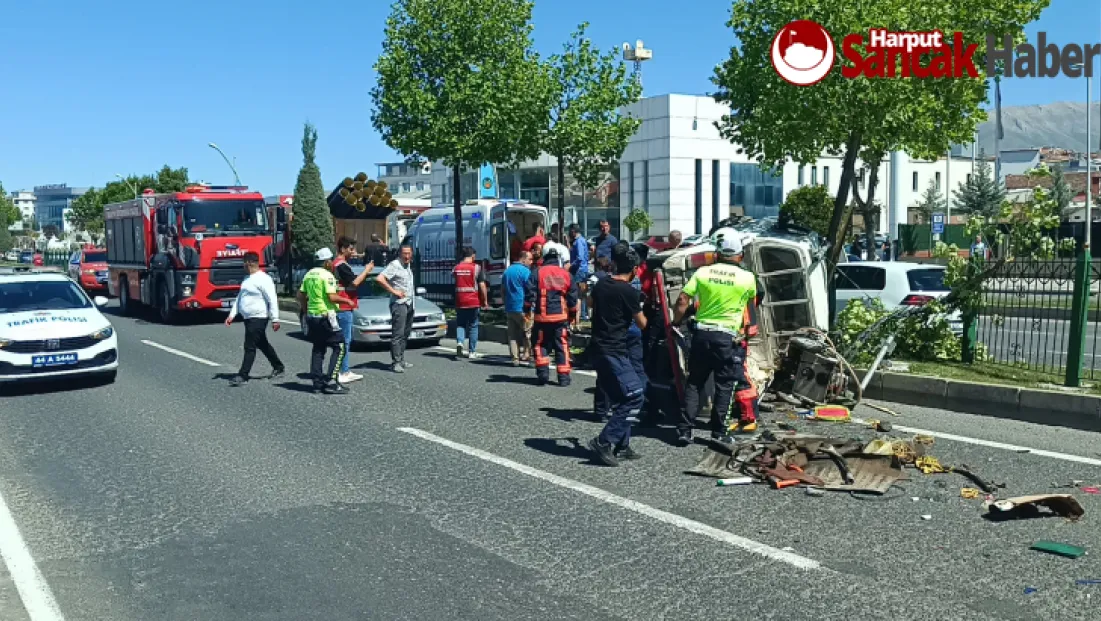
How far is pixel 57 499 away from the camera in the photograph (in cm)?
736

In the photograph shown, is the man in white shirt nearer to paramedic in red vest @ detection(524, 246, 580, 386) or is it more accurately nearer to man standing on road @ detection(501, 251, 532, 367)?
man standing on road @ detection(501, 251, 532, 367)

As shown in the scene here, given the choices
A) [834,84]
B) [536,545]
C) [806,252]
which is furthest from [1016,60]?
[536,545]

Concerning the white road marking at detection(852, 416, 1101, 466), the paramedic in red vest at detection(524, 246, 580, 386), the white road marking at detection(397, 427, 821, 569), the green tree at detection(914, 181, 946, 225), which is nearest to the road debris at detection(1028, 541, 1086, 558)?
the white road marking at detection(397, 427, 821, 569)

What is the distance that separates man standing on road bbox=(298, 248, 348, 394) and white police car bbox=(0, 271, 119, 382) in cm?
280

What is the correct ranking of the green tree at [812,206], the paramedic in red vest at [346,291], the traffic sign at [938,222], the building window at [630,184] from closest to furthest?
the paramedic in red vest at [346,291]
the traffic sign at [938,222]
the green tree at [812,206]
the building window at [630,184]

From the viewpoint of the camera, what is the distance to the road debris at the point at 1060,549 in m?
5.67

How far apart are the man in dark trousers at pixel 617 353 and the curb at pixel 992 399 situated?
410 centimetres

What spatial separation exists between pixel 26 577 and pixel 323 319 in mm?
6419

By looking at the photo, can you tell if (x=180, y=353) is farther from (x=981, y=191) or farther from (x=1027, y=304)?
(x=981, y=191)

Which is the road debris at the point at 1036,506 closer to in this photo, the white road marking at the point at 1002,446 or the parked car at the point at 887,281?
the white road marking at the point at 1002,446

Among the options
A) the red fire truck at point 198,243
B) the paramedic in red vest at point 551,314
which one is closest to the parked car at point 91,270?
the red fire truck at point 198,243

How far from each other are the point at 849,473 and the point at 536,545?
2.68 metres

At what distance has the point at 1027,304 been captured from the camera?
11.8m

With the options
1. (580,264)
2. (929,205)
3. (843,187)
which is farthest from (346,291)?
(929,205)
